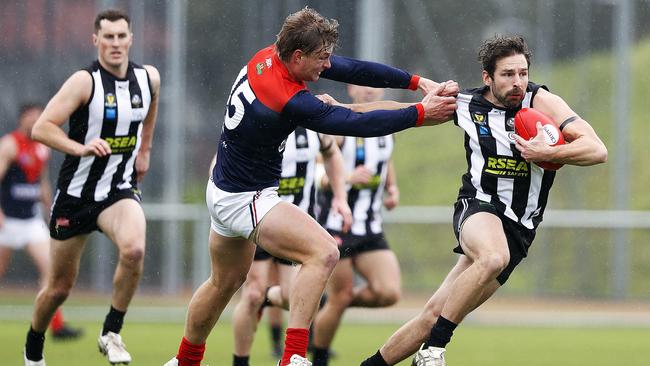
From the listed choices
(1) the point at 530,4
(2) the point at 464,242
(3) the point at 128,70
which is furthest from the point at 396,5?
(2) the point at 464,242

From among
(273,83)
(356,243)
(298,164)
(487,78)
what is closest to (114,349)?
(298,164)

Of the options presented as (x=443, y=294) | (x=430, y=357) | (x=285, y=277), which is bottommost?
(x=430, y=357)

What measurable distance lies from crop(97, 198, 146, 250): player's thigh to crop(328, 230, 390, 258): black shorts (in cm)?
181

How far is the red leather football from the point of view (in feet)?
22.2

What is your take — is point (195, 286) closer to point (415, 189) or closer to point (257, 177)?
point (415, 189)

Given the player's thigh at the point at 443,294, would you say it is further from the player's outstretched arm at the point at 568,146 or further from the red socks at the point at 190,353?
the red socks at the point at 190,353

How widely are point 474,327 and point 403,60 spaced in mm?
3366

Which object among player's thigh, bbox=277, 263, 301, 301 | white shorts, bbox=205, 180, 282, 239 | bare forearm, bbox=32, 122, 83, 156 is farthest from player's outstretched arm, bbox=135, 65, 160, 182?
white shorts, bbox=205, 180, 282, 239

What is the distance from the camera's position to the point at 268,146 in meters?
6.66

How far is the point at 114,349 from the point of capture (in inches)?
317

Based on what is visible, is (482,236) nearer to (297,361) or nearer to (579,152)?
(579,152)

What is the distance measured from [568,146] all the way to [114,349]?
3.29 m

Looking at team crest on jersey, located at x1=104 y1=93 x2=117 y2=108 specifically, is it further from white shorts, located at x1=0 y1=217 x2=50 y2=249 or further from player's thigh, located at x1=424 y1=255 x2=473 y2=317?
white shorts, located at x1=0 y1=217 x2=50 y2=249

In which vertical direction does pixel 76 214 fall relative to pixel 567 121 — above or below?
below
